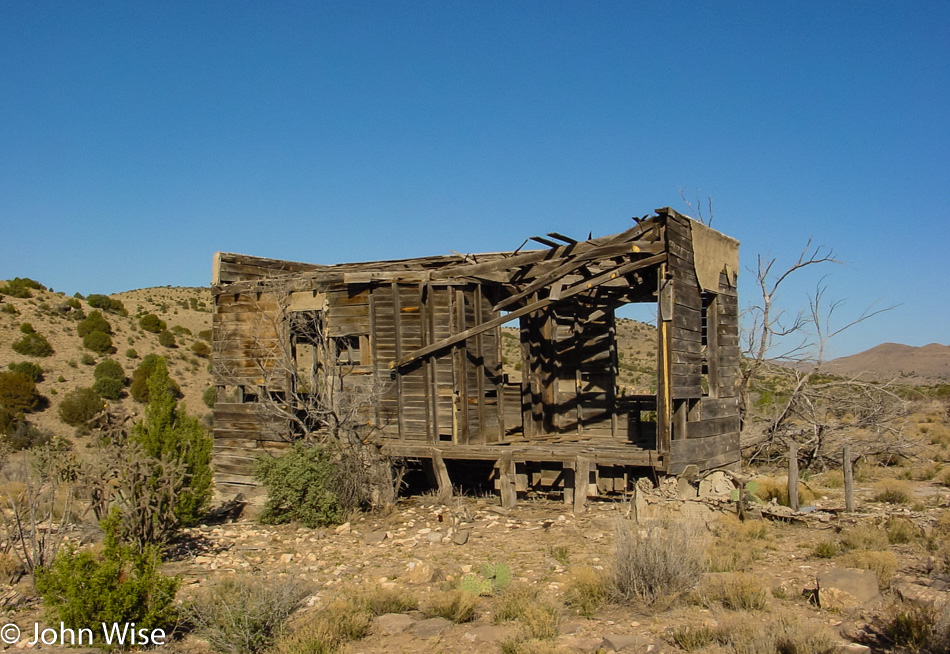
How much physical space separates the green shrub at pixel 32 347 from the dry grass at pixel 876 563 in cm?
3419

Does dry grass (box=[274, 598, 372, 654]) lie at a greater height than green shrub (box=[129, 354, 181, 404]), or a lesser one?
lesser

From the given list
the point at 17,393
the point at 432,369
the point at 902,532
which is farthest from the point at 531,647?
the point at 17,393

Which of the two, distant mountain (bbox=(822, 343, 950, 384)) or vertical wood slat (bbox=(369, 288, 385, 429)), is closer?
vertical wood slat (bbox=(369, 288, 385, 429))

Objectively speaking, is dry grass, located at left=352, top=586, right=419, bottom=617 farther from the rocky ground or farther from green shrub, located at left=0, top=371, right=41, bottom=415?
green shrub, located at left=0, top=371, right=41, bottom=415

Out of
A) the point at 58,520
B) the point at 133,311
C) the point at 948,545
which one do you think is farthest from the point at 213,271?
the point at 133,311

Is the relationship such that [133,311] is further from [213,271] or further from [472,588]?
[472,588]

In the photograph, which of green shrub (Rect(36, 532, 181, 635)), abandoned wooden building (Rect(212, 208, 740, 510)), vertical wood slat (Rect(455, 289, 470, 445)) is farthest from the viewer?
vertical wood slat (Rect(455, 289, 470, 445))

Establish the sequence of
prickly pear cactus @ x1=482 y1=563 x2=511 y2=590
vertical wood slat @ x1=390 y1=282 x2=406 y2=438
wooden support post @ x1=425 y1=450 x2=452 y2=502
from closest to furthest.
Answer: prickly pear cactus @ x1=482 y1=563 x2=511 y2=590
wooden support post @ x1=425 y1=450 x2=452 y2=502
vertical wood slat @ x1=390 y1=282 x2=406 y2=438

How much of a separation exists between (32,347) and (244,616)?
106ft

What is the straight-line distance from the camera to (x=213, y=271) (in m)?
14.8

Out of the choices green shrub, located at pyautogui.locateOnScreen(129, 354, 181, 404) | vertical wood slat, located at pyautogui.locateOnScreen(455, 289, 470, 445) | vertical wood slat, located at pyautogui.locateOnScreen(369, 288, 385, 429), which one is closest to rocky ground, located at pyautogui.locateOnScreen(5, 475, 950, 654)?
vertical wood slat, located at pyautogui.locateOnScreen(455, 289, 470, 445)

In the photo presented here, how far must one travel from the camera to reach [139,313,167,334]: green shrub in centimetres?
4003

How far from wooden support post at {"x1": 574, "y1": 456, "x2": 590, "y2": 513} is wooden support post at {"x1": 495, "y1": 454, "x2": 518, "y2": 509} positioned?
3.69ft

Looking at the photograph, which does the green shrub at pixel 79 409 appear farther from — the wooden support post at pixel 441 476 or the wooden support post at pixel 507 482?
the wooden support post at pixel 507 482
